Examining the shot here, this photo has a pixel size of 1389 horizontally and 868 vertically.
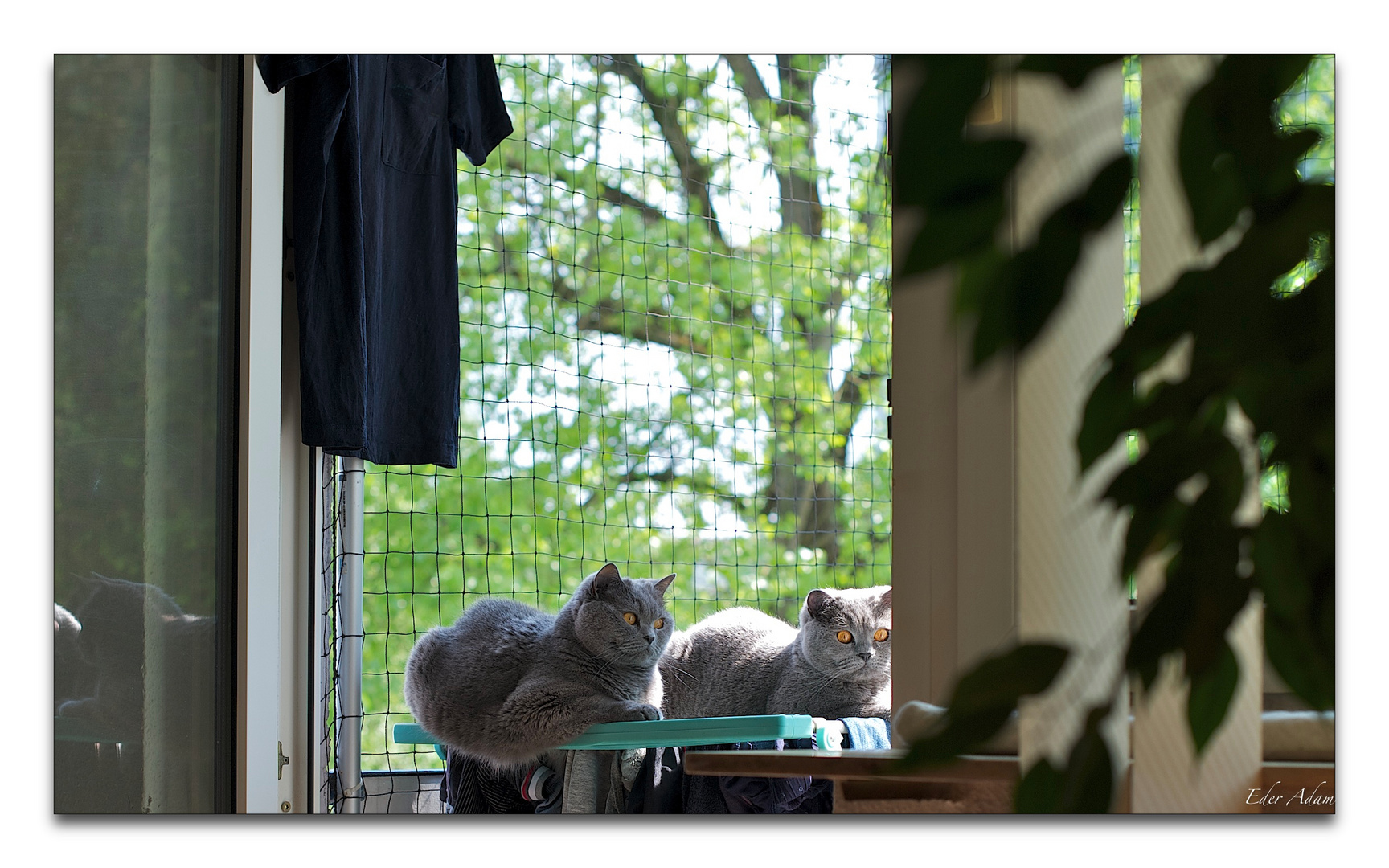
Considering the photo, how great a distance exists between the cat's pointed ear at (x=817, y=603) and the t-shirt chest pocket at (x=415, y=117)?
0.83 m

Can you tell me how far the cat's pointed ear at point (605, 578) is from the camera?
1614 mm

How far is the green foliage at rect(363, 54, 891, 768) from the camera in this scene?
2.41m

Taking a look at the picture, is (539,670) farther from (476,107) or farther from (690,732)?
(476,107)

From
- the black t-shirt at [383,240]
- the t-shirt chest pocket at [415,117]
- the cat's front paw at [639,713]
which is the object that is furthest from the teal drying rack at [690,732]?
the t-shirt chest pocket at [415,117]

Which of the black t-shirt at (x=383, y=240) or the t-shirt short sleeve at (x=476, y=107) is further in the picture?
the t-shirt short sleeve at (x=476, y=107)

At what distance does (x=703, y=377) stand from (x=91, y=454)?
183 centimetres

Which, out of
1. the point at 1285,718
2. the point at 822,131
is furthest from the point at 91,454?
the point at 822,131

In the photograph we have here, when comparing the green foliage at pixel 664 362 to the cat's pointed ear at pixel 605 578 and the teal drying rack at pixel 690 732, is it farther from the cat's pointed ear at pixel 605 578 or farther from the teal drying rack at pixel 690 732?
the teal drying rack at pixel 690 732

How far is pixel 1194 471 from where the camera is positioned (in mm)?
347

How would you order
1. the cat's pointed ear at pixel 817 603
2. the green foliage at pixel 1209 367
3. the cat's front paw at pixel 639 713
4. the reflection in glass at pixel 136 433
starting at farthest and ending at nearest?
1. the cat's pointed ear at pixel 817 603
2. the cat's front paw at pixel 639 713
3. the reflection in glass at pixel 136 433
4. the green foliage at pixel 1209 367

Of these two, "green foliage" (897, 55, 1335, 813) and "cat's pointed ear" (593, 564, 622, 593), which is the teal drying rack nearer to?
"cat's pointed ear" (593, 564, 622, 593)

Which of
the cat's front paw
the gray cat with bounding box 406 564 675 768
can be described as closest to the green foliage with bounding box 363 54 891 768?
the gray cat with bounding box 406 564 675 768

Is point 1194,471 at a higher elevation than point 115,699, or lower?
higher
